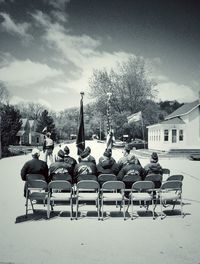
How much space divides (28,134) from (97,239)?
92529 mm

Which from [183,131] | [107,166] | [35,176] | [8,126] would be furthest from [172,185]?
[8,126]

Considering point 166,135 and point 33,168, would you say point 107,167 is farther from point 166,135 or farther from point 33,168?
point 166,135

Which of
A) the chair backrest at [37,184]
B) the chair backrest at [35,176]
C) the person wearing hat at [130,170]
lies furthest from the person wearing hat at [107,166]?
the chair backrest at [37,184]

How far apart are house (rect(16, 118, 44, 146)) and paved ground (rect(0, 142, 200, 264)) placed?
261 feet

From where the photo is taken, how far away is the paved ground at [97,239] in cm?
484

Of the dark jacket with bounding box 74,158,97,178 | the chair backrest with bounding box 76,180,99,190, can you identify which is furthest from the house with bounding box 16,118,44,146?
the chair backrest with bounding box 76,180,99,190

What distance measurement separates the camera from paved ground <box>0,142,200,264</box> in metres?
4.84

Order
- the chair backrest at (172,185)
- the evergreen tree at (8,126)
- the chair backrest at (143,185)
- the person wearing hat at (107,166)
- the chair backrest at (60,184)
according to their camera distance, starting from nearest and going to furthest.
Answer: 1. the chair backrest at (60,184)
2. the chair backrest at (143,185)
3. the chair backrest at (172,185)
4. the person wearing hat at (107,166)
5. the evergreen tree at (8,126)

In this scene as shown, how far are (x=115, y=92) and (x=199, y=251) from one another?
163 ft

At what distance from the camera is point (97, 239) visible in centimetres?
574

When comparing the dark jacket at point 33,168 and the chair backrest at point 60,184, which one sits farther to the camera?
the dark jacket at point 33,168

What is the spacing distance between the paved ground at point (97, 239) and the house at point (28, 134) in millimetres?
79578

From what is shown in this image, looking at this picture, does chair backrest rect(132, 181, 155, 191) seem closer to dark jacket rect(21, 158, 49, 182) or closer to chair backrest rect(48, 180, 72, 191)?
chair backrest rect(48, 180, 72, 191)

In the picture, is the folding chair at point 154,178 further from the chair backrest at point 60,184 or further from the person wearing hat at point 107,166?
the chair backrest at point 60,184
